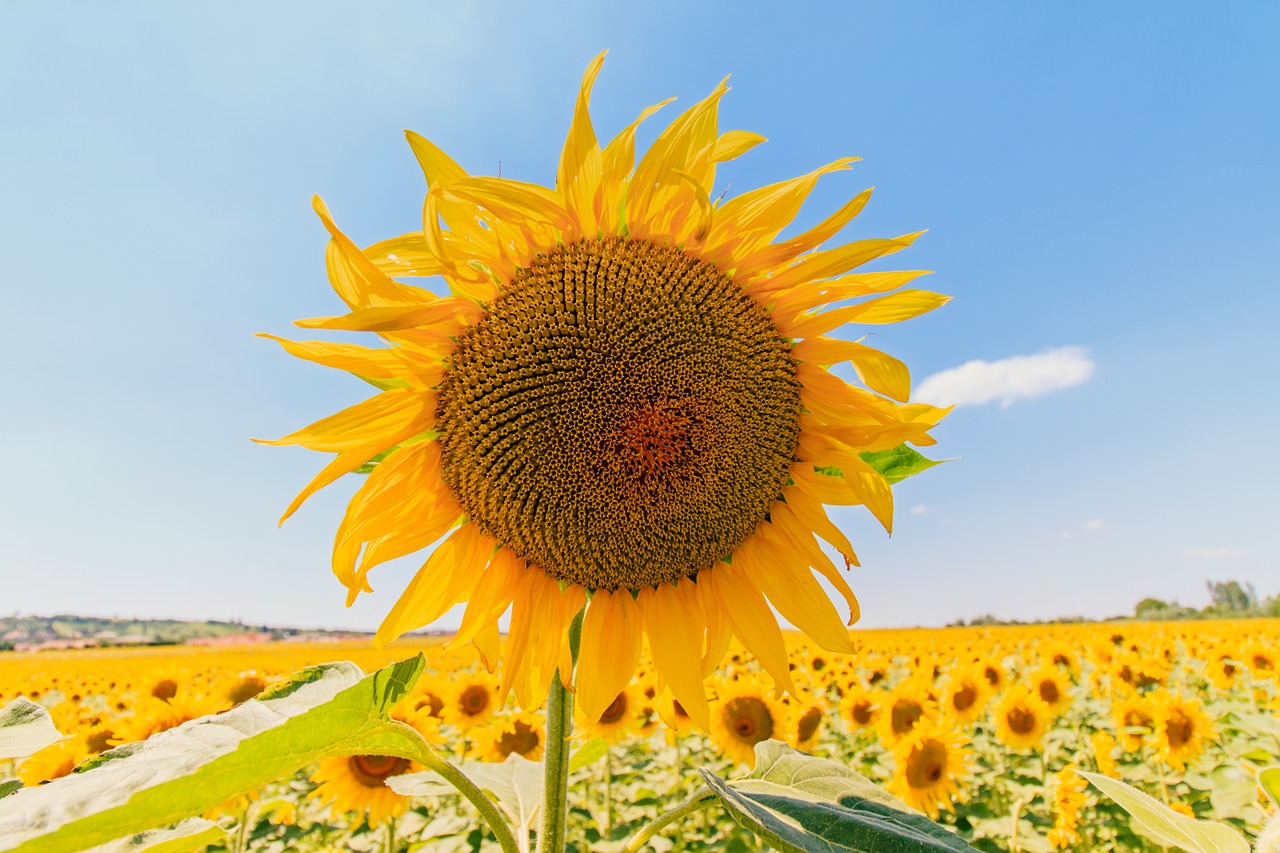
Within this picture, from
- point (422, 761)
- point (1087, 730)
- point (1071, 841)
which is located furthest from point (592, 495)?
point (1087, 730)

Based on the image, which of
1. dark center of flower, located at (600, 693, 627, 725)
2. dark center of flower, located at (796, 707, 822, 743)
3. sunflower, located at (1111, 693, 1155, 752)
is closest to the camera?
dark center of flower, located at (600, 693, 627, 725)

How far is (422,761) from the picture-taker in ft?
4.65

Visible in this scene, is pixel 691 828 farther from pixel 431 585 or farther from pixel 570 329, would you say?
pixel 570 329

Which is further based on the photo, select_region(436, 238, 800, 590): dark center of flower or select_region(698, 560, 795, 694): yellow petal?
select_region(698, 560, 795, 694): yellow petal

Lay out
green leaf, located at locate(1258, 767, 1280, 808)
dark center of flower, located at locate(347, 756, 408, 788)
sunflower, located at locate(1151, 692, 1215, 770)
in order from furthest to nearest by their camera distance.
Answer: sunflower, located at locate(1151, 692, 1215, 770), dark center of flower, located at locate(347, 756, 408, 788), green leaf, located at locate(1258, 767, 1280, 808)

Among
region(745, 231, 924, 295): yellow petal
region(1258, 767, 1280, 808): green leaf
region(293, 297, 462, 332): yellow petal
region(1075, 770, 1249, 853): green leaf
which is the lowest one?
region(1075, 770, 1249, 853): green leaf

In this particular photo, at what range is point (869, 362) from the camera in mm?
1684

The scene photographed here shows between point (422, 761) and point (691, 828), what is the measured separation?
6076 mm

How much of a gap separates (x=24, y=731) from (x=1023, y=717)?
7.66 m

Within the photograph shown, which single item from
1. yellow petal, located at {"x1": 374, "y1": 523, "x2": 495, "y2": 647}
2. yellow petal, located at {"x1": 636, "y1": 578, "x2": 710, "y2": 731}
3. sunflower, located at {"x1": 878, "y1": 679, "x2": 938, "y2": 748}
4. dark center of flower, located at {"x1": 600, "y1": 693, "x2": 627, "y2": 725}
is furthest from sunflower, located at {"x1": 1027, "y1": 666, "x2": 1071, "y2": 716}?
yellow petal, located at {"x1": 374, "y1": 523, "x2": 495, "y2": 647}

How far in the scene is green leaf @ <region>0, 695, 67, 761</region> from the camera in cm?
133

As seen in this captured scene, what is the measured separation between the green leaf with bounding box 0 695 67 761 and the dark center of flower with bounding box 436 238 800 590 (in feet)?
3.00

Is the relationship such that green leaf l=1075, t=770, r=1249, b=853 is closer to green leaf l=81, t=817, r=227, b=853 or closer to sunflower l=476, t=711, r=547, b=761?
green leaf l=81, t=817, r=227, b=853

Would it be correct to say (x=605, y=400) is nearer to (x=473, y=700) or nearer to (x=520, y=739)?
(x=520, y=739)
